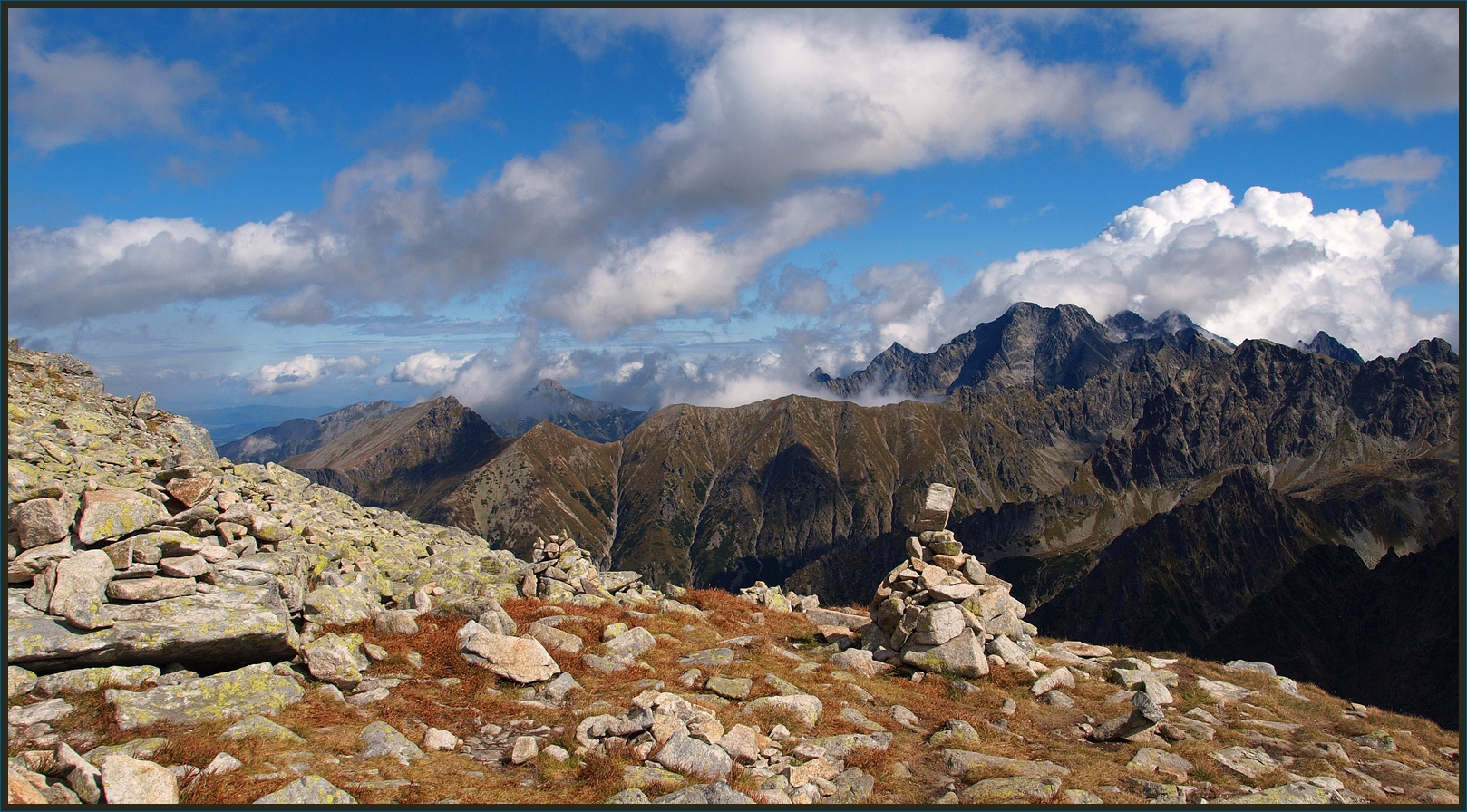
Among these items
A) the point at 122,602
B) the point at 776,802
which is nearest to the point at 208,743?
the point at 122,602

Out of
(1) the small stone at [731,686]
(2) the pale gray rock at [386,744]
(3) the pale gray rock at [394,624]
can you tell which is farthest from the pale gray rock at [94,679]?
(1) the small stone at [731,686]

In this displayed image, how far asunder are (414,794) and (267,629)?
7044 millimetres

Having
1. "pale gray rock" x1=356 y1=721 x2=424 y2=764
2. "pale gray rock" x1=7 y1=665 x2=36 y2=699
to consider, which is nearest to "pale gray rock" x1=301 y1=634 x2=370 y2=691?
"pale gray rock" x1=356 y1=721 x2=424 y2=764

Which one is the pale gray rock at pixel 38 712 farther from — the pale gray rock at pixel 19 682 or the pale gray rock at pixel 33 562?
the pale gray rock at pixel 33 562

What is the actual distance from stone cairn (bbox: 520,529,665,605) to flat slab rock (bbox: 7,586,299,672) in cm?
1262

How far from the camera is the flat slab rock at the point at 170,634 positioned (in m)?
14.5

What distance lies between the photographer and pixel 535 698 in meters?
18.9

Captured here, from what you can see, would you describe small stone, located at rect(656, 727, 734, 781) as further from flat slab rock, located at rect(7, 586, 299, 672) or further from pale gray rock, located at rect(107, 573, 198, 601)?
pale gray rock, located at rect(107, 573, 198, 601)

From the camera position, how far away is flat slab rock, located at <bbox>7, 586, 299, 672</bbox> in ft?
47.5

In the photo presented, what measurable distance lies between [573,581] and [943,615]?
16408mm

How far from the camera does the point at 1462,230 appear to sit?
18.9m

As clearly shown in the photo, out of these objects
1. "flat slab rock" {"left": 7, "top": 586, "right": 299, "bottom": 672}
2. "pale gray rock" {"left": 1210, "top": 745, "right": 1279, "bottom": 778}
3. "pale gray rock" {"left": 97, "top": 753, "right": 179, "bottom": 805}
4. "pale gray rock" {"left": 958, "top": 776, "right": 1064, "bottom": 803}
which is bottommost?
"pale gray rock" {"left": 1210, "top": 745, "right": 1279, "bottom": 778}

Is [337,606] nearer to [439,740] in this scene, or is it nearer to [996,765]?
[439,740]

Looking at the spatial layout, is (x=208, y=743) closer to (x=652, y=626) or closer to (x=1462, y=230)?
(x=652, y=626)
